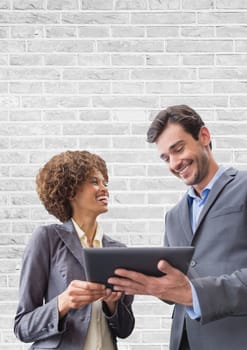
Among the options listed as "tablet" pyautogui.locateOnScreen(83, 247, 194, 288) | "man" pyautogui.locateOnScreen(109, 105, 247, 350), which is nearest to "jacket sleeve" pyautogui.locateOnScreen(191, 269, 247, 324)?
"man" pyautogui.locateOnScreen(109, 105, 247, 350)

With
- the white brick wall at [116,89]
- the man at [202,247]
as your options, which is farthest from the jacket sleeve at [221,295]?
the white brick wall at [116,89]

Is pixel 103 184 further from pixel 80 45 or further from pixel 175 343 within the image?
pixel 80 45

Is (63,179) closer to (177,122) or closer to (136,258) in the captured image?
(177,122)

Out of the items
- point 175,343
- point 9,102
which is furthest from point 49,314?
point 9,102

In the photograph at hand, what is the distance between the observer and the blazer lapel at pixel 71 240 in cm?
228

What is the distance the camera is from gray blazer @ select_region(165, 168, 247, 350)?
6.51 ft

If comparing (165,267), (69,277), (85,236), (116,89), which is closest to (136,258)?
(165,267)

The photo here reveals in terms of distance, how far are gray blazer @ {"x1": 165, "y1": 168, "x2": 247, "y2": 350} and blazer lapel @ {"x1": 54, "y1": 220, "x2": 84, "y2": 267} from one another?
0.37 meters

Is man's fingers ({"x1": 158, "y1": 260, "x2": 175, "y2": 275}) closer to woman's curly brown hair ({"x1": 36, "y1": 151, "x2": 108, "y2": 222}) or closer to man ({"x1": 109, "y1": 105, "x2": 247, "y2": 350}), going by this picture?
man ({"x1": 109, "y1": 105, "x2": 247, "y2": 350})

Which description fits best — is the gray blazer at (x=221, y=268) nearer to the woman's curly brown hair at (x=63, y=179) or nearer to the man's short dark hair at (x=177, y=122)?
the man's short dark hair at (x=177, y=122)

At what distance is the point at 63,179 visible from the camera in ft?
7.83

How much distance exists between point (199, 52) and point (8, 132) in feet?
3.54

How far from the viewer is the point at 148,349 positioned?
320 cm

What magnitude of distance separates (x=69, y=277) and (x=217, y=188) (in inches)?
23.9
